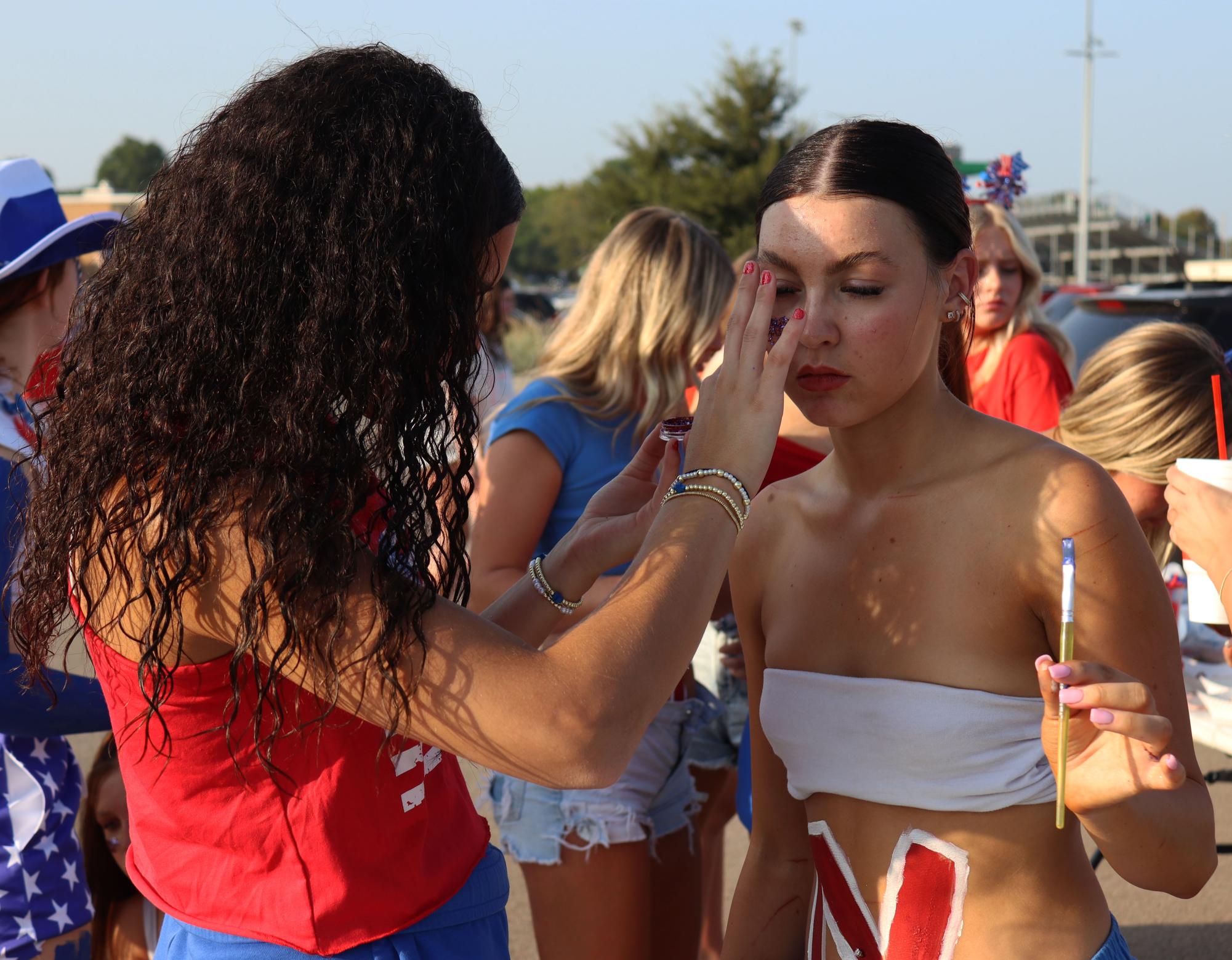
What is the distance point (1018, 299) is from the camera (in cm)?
485

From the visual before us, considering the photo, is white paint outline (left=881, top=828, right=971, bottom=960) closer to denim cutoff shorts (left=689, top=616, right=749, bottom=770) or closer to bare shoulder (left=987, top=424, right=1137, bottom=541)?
bare shoulder (left=987, top=424, right=1137, bottom=541)

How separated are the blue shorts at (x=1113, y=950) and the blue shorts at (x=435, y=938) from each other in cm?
84

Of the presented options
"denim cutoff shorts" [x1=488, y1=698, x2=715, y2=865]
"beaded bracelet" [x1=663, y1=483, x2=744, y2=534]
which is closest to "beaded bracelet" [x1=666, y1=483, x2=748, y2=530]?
"beaded bracelet" [x1=663, y1=483, x2=744, y2=534]

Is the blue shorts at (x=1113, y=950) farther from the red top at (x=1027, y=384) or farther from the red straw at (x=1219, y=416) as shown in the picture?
the red top at (x=1027, y=384)

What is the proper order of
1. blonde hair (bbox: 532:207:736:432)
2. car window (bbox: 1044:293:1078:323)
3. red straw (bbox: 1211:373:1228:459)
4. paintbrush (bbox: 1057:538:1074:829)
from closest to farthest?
paintbrush (bbox: 1057:538:1074:829)
red straw (bbox: 1211:373:1228:459)
blonde hair (bbox: 532:207:736:432)
car window (bbox: 1044:293:1078:323)

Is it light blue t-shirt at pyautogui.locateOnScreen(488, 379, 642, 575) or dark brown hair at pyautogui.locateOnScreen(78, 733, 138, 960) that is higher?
light blue t-shirt at pyautogui.locateOnScreen(488, 379, 642, 575)

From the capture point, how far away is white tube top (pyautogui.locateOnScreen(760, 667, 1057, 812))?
1615 mm

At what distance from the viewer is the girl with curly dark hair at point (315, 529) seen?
1307 millimetres

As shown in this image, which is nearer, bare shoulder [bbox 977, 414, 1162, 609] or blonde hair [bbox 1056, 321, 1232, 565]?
bare shoulder [bbox 977, 414, 1162, 609]

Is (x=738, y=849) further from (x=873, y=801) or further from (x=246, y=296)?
(x=246, y=296)

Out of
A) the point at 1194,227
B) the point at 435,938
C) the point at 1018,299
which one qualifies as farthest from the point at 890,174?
the point at 1194,227

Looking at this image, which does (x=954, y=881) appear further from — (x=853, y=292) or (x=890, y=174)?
(x=890, y=174)

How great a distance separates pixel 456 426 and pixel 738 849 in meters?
3.52

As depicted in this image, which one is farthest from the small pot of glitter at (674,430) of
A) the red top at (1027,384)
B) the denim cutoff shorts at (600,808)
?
the red top at (1027,384)
